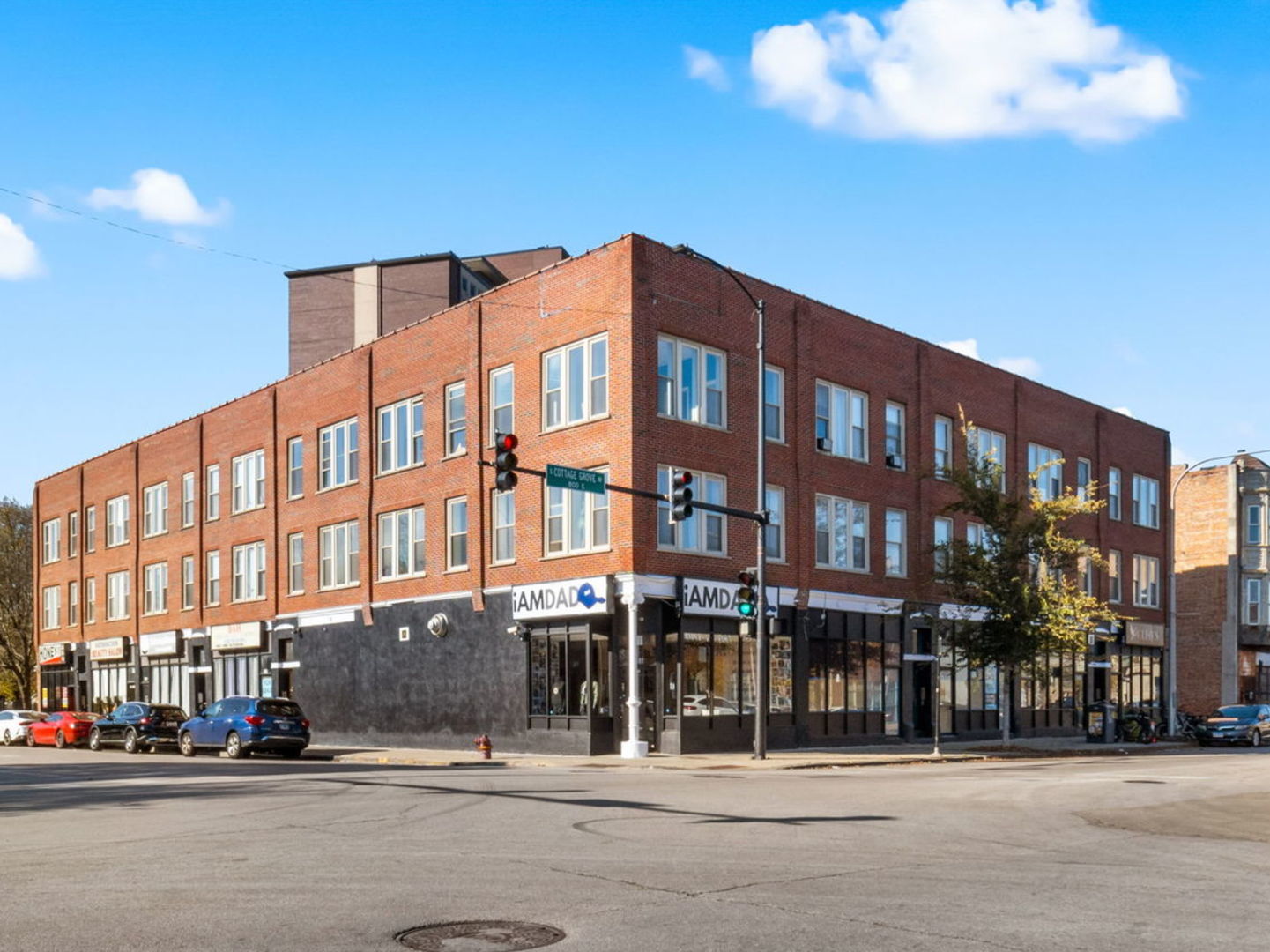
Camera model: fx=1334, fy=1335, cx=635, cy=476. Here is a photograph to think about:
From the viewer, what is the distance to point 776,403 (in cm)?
3653

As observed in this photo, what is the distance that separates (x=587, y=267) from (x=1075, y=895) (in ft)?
82.0

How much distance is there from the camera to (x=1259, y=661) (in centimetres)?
7056

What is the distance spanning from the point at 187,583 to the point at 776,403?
2914 centimetres

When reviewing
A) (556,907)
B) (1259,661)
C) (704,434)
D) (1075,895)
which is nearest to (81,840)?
(556,907)

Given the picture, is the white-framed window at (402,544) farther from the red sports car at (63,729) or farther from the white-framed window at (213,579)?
the white-framed window at (213,579)

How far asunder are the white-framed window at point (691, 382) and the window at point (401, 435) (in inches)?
400

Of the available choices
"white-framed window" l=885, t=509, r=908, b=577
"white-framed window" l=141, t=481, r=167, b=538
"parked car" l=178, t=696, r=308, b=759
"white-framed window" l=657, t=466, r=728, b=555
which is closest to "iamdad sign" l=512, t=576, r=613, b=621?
"white-framed window" l=657, t=466, r=728, b=555

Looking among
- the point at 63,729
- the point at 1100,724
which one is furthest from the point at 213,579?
the point at 1100,724

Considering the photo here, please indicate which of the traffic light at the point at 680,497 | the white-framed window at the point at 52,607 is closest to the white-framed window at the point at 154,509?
the white-framed window at the point at 52,607

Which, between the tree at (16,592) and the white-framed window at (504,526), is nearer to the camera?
the white-framed window at (504,526)

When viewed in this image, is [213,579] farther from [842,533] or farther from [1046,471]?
[1046,471]

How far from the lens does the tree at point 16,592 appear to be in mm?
77438

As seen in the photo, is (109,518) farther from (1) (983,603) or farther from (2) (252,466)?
(1) (983,603)

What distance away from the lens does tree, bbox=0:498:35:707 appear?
254ft
